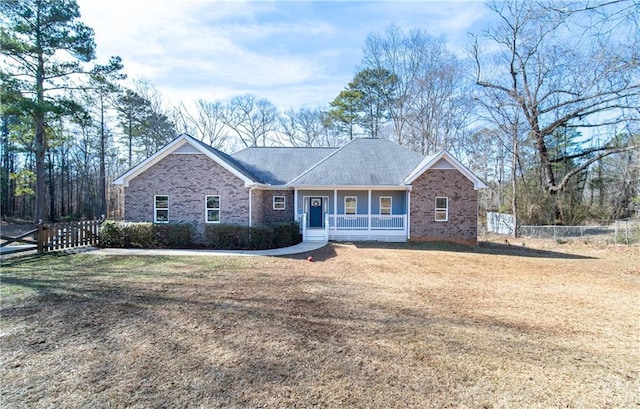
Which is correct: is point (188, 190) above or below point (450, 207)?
above

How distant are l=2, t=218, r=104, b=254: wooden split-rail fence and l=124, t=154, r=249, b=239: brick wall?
1.85 m

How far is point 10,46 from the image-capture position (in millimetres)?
17234

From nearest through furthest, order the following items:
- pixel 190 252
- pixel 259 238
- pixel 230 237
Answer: pixel 190 252, pixel 259 238, pixel 230 237

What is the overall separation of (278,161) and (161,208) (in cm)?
748

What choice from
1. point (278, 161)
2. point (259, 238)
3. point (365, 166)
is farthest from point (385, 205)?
point (259, 238)

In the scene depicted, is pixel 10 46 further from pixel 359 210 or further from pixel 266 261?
pixel 359 210

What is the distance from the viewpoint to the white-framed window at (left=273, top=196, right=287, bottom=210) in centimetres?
1794

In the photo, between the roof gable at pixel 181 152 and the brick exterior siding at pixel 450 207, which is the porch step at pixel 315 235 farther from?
the brick exterior siding at pixel 450 207

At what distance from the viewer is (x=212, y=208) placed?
15586 mm

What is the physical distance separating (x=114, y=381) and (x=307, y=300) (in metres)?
3.76

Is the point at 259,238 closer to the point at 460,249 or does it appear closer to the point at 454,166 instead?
the point at 460,249

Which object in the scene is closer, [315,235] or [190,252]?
[190,252]

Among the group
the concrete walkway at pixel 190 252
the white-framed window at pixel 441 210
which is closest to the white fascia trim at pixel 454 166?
the white-framed window at pixel 441 210

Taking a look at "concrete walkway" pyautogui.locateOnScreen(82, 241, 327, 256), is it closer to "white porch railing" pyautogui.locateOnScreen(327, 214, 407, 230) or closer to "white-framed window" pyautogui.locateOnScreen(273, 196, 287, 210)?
"white porch railing" pyautogui.locateOnScreen(327, 214, 407, 230)
